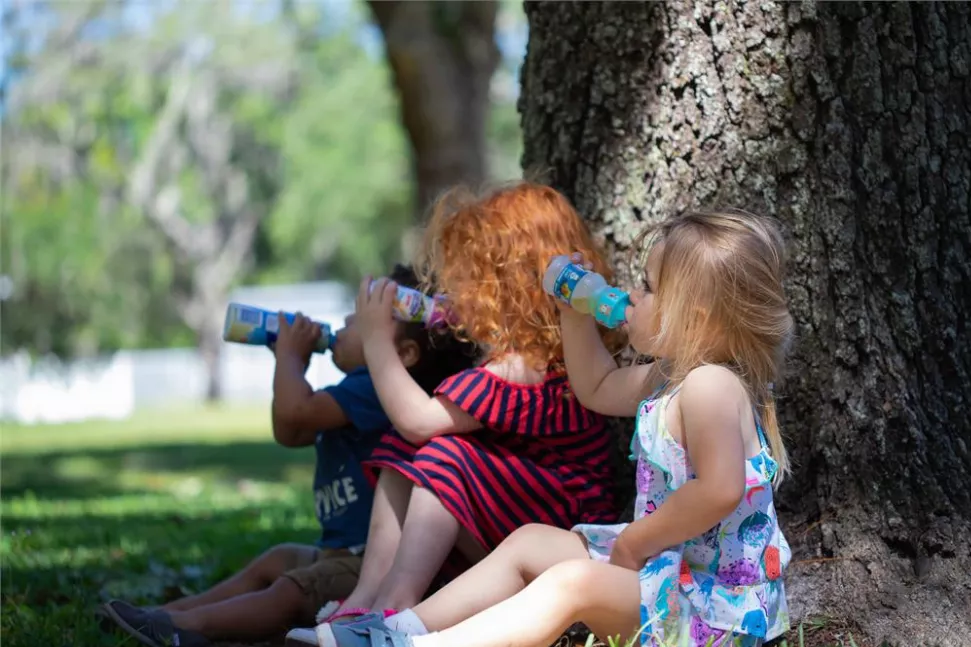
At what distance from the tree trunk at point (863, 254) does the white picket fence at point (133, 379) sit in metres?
28.2

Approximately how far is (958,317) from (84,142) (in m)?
37.2

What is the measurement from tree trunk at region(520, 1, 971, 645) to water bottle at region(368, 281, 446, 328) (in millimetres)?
832

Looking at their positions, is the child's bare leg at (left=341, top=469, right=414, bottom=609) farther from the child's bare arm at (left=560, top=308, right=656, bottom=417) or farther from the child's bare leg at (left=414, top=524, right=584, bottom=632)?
the child's bare arm at (left=560, top=308, right=656, bottom=417)

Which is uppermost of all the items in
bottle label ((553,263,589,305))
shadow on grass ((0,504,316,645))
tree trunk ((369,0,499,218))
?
tree trunk ((369,0,499,218))

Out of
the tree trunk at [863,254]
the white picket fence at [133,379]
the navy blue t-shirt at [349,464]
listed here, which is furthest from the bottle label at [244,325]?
the white picket fence at [133,379]

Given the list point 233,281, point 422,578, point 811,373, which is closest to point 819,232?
point 811,373

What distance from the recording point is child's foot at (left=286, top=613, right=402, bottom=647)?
2418mm

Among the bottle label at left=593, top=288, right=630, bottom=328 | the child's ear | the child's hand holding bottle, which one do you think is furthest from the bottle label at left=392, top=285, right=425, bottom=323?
the bottle label at left=593, top=288, right=630, bottom=328

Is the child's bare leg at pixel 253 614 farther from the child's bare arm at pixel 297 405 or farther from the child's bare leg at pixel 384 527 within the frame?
the child's bare arm at pixel 297 405

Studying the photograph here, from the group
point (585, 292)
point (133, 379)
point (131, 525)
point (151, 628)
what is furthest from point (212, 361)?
A: point (585, 292)

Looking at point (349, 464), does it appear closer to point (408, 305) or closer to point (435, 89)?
point (408, 305)

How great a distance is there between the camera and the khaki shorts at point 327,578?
3.10m

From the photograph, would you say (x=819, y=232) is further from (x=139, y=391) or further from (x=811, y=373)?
(x=139, y=391)

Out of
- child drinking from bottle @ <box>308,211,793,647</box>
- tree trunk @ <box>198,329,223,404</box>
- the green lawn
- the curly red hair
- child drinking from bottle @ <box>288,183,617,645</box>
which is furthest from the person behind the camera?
tree trunk @ <box>198,329,223,404</box>
